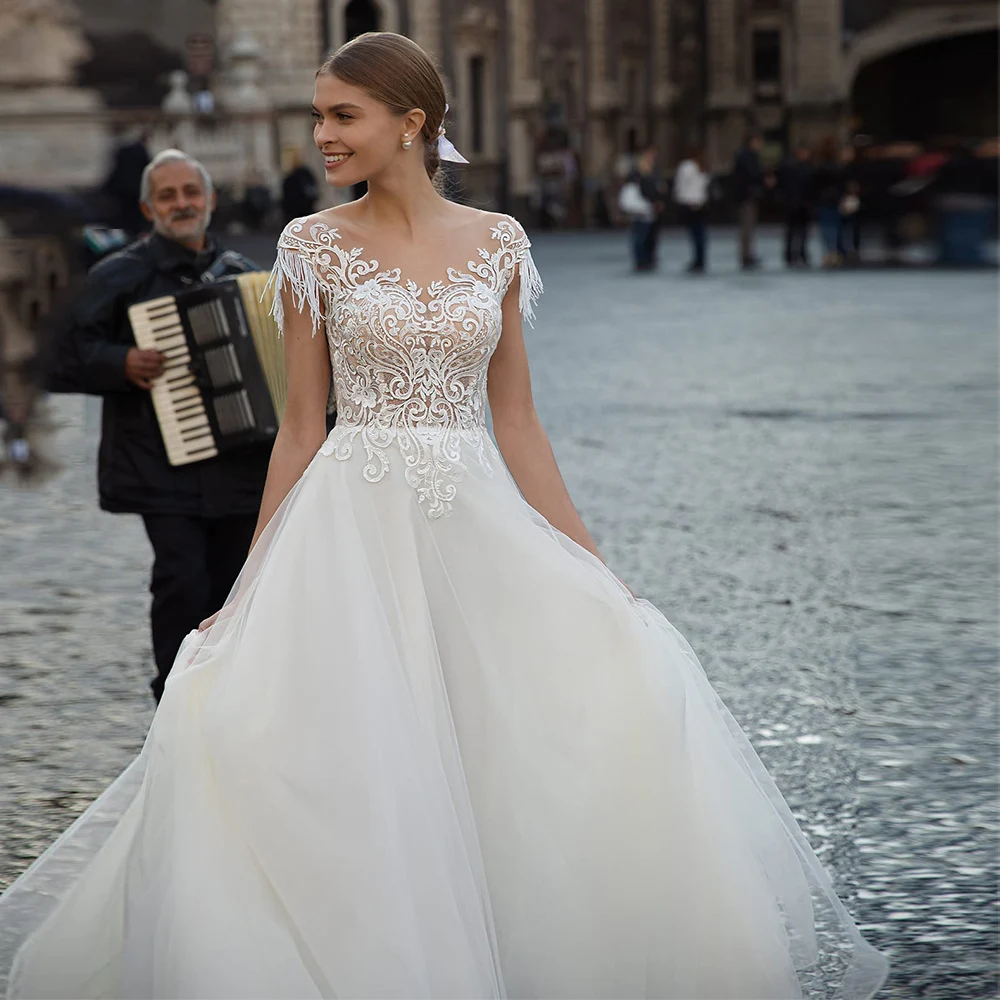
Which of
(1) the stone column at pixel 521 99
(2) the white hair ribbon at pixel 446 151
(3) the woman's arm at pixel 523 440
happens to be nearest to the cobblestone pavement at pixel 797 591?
(3) the woman's arm at pixel 523 440

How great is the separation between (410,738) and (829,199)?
74.0ft

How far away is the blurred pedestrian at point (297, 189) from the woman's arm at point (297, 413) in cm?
1906

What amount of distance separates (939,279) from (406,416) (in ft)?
67.1

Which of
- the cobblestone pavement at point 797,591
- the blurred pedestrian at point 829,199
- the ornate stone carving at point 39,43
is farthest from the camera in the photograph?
the ornate stone carving at point 39,43

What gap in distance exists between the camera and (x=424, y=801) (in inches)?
115

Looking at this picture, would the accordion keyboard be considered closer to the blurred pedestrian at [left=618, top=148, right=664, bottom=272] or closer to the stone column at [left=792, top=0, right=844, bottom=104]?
the blurred pedestrian at [left=618, top=148, right=664, bottom=272]

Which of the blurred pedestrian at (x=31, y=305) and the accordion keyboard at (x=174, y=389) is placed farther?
the blurred pedestrian at (x=31, y=305)

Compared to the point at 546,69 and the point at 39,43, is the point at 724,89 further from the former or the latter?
the point at 39,43

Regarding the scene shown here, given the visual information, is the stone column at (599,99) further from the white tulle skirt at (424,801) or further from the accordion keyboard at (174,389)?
the white tulle skirt at (424,801)

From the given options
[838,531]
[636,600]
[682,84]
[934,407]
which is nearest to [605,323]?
[934,407]

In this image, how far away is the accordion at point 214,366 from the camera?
4.82 m

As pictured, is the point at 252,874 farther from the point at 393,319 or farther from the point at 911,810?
the point at 911,810

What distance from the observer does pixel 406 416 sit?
10.3 ft

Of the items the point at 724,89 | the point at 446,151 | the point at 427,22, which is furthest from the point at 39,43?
the point at 446,151
